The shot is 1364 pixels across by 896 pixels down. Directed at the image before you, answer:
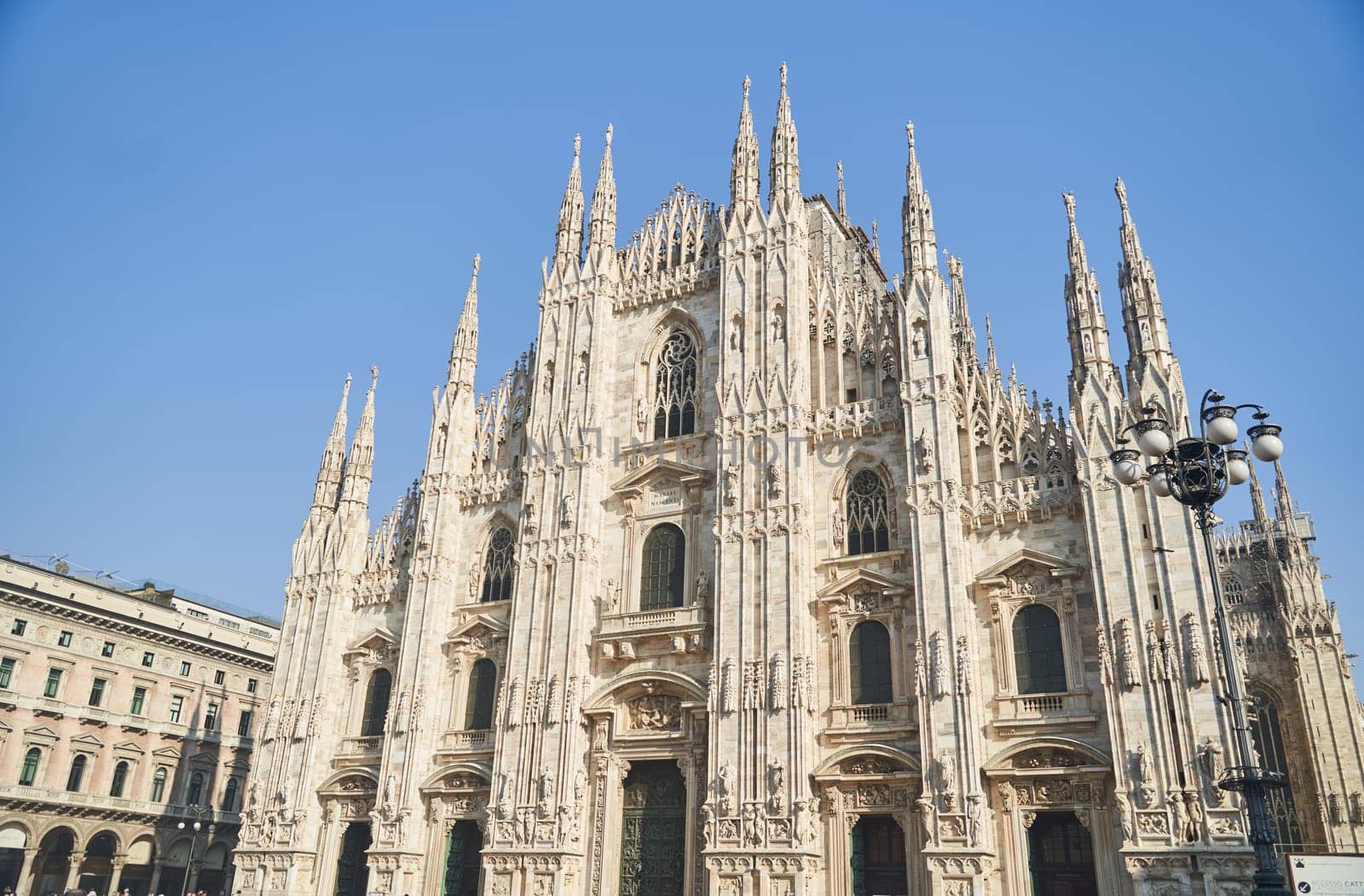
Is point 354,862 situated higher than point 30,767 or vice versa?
point 30,767

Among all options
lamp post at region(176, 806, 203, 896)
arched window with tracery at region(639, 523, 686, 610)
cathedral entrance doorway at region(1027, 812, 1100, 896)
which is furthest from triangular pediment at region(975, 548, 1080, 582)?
lamp post at region(176, 806, 203, 896)

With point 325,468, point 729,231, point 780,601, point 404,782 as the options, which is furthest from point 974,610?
point 325,468

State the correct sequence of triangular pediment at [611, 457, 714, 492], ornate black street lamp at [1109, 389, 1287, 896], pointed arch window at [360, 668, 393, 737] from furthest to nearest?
1. pointed arch window at [360, 668, 393, 737]
2. triangular pediment at [611, 457, 714, 492]
3. ornate black street lamp at [1109, 389, 1287, 896]

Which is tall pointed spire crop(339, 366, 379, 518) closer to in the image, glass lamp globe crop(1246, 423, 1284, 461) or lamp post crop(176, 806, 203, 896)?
lamp post crop(176, 806, 203, 896)

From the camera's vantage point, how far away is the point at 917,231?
28641 mm

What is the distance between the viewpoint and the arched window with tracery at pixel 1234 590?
41.0m

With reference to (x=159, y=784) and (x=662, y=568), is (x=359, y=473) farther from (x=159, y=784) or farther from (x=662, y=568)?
(x=159, y=784)

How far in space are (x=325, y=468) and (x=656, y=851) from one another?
18113 mm

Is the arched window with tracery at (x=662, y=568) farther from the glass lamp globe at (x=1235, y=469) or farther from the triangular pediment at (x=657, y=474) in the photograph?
the glass lamp globe at (x=1235, y=469)

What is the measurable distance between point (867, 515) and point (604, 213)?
48.1ft

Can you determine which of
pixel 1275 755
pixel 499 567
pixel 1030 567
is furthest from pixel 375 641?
pixel 1275 755

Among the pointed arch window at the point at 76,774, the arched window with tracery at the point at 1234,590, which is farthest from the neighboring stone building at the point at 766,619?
the pointed arch window at the point at 76,774

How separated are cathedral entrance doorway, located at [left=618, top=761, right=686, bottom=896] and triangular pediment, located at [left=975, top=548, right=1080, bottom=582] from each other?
31.5ft

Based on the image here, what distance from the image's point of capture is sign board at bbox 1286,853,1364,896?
57.8ft
